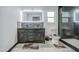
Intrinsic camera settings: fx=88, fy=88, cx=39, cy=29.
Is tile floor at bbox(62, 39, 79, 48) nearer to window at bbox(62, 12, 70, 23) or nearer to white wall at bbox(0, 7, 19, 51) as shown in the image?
window at bbox(62, 12, 70, 23)

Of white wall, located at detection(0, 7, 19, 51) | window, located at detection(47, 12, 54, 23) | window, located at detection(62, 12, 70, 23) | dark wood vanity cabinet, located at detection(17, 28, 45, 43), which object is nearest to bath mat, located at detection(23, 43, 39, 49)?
dark wood vanity cabinet, located at detection(17, 28, 45, 43)

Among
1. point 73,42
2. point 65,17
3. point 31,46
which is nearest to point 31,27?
point 31,46

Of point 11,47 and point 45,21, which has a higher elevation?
point 45,21

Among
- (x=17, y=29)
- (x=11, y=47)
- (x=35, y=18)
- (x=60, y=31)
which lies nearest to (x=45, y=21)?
(x=35, y=18)

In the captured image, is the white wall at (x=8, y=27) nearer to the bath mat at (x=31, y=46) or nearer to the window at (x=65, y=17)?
the bath mat at (x=31, y=46)

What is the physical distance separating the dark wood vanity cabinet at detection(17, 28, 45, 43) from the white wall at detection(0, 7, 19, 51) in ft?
0.25

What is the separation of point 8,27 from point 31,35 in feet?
1.06

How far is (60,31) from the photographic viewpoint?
1217mm

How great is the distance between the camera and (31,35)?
1.22m

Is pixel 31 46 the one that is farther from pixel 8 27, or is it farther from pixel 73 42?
pixel 73 42

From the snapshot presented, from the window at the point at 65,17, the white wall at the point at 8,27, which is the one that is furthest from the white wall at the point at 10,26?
the window at the point at 65,17
